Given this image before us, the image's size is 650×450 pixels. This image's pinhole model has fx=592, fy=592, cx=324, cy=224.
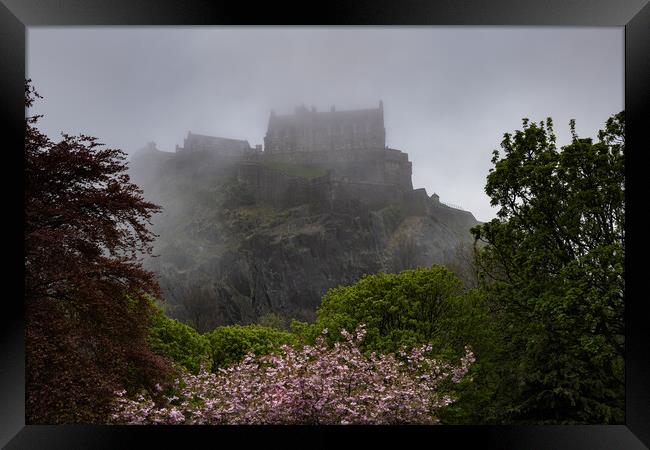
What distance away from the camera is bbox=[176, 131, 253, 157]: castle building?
30.9 meters

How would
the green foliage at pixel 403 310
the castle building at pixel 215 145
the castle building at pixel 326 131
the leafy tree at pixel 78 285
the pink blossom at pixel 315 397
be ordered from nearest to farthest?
the leafy tree at pixel 78 285
the pink blossom at pixel 315 397
the green foliage at pixel 403 310
the castle building at pixel 326 131
the castle building at pixel 215 145

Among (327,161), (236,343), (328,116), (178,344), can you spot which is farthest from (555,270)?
(327,161)

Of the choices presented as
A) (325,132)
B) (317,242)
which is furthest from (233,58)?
(317,242)

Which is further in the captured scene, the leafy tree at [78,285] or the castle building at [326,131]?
the castle building at [326,131]

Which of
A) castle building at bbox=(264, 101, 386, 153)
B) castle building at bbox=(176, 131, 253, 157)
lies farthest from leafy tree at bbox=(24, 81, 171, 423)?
castle building at bbox=(176, 131, 253, 157)

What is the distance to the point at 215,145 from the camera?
1244 inches

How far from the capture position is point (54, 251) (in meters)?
4.53

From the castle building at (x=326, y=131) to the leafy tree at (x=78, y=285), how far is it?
73.6ft

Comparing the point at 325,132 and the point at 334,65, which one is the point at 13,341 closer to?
the point at 334,65

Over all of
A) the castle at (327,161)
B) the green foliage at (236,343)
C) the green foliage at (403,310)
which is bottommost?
the green foliage at (236,343)

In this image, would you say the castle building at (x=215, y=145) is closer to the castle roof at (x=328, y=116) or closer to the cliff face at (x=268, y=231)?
the cliff face at (x=268, y=231)

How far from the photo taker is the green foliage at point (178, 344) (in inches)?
274

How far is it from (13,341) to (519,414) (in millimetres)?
4690

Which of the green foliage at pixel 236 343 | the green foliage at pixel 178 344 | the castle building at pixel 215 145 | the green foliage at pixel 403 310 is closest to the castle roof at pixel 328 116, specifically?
the castle building at pixel 215 145
